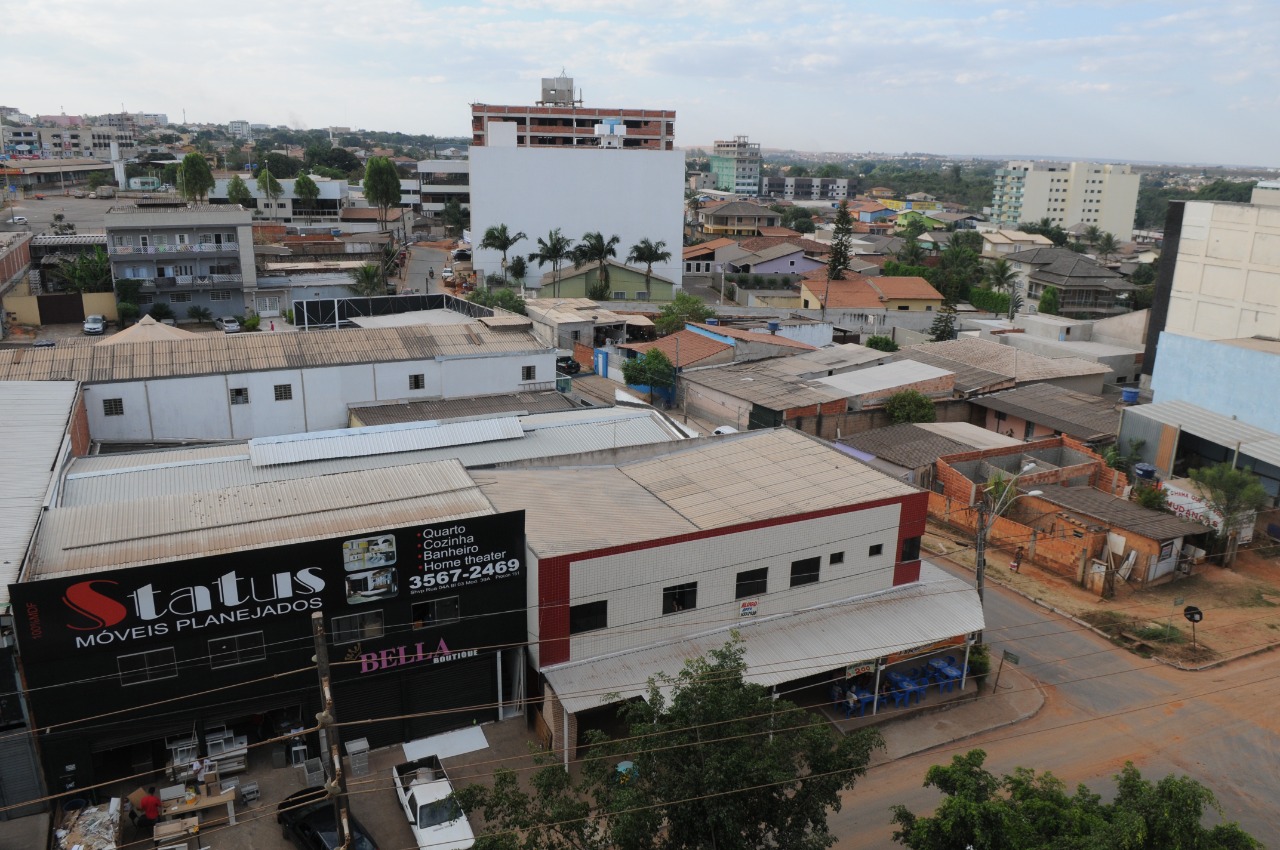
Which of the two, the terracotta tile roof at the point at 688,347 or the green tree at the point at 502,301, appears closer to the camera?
the terracotta tile roof at the point at 688,347

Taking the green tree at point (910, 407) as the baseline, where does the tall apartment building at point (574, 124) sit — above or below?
above

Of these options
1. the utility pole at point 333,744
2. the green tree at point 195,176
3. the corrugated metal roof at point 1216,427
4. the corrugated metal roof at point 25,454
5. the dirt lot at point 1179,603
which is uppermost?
the green tree at point 195,176

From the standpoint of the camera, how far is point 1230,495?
2830 cm

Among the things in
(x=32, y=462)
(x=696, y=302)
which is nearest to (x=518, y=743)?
(x=32, y=462)

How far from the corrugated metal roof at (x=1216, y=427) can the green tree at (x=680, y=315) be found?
2630 centimetres

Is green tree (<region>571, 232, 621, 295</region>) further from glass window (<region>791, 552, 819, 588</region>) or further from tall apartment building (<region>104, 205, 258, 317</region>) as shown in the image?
glass window (<region>791, 552, 819, 588</region>)

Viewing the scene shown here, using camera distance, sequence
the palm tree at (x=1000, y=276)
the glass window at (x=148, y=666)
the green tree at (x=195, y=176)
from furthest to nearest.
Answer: the palm tree at (x=1000, y=276) → the green tree at (x=195, y=176) → the glass window at (x=148, y=666)

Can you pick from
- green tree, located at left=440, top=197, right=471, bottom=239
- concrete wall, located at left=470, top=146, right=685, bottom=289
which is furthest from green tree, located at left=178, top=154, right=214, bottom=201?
green tree, located at left=440, top=197, right=471, bottom=239

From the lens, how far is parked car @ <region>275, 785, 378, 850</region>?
15547mm

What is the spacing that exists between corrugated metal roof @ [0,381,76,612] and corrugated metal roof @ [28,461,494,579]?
705 millimetres

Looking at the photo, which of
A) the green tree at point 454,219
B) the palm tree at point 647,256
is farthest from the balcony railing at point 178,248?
the green tree at point 454,219

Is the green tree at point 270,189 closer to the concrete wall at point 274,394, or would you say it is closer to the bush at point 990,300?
the bush at point 990,300

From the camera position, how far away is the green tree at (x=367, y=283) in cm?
6141

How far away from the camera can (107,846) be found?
A: 15195 mm
